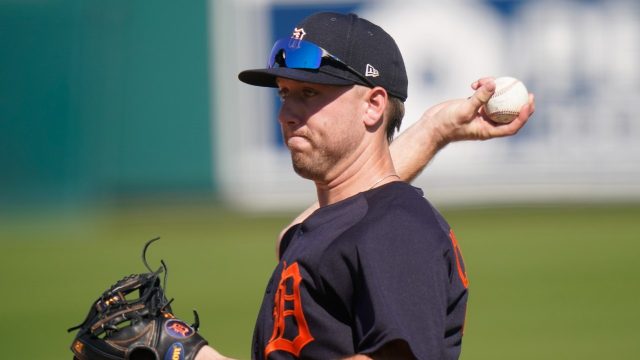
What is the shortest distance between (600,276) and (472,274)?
1286 millimetres

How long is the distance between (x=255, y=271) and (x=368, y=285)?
876 cm

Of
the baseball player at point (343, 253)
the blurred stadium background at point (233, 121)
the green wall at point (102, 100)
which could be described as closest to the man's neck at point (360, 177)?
the baseball player at point (343, 253)

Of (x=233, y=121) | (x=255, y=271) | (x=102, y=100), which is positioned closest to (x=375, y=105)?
(x=255, y=271)

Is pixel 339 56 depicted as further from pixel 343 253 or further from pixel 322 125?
pixel 343 253

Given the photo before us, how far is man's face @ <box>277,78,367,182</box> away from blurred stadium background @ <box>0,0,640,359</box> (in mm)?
10026

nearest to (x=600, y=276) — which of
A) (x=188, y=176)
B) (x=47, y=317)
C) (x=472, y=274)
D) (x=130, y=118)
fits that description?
(x=472, y=274)

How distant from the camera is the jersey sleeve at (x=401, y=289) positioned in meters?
2.58

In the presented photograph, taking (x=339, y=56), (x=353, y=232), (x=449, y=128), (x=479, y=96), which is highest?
(x=339, y=56)

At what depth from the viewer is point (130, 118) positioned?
1545 centimetres

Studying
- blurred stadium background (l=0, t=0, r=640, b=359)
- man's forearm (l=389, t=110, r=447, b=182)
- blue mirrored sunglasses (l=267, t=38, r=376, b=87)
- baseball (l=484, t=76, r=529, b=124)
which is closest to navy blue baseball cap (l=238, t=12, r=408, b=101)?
blue mirrored sunglasses (l=267, t=38, r=376, b=87)

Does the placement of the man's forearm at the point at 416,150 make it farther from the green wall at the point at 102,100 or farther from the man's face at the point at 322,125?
the green wall at the point at 102,100

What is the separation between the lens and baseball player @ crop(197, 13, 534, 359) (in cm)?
261

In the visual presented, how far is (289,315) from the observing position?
2.79m

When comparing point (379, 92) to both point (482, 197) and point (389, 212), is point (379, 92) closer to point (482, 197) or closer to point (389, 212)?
point (389, 212)
